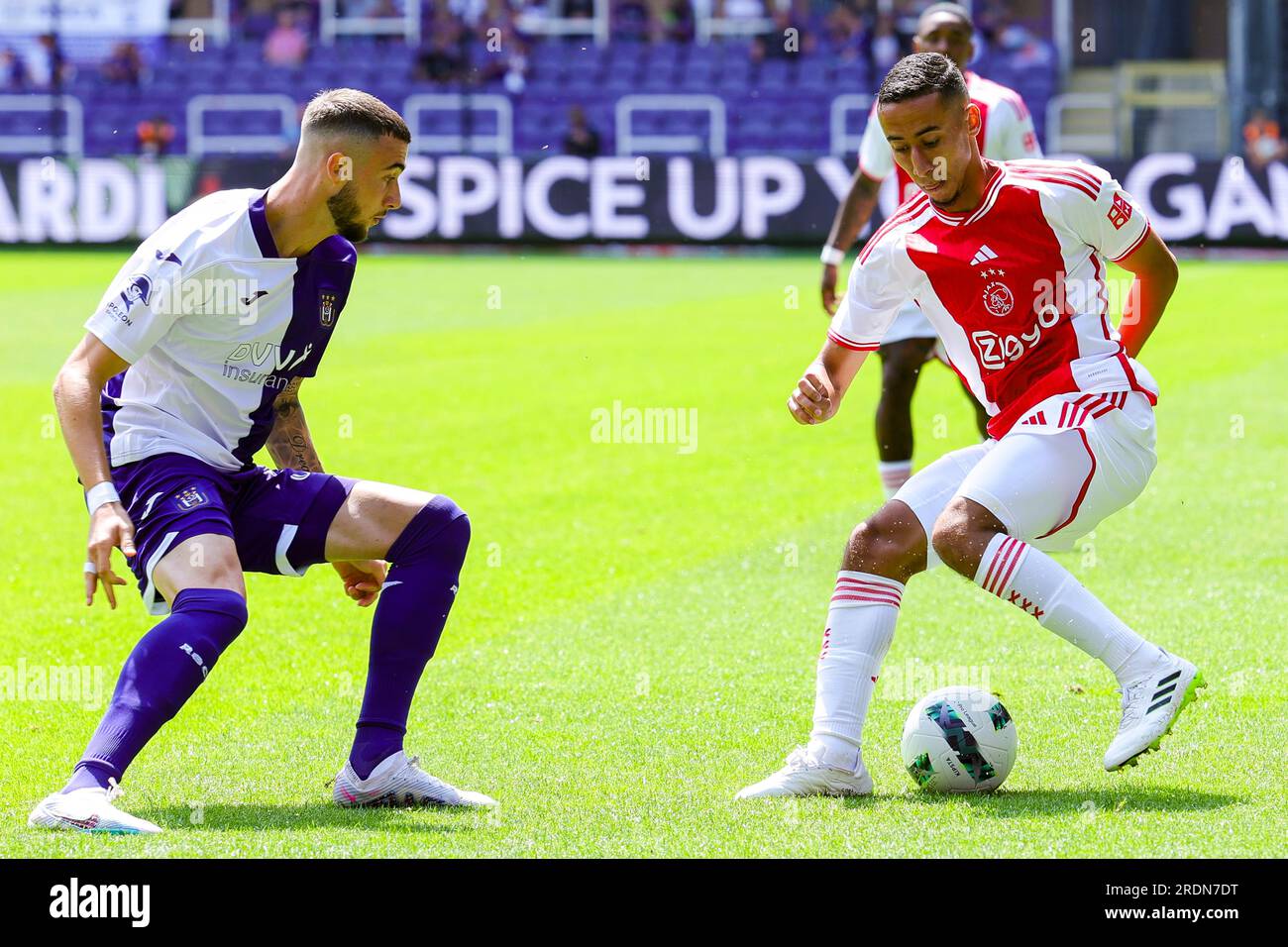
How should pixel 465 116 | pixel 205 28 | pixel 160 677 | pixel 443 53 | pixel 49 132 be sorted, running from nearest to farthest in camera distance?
pixel 160 677
pixel 465 116
pixel 49 132
pixel 443 53
pixel 205 28

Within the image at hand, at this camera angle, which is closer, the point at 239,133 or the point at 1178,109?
the point at 1178,109

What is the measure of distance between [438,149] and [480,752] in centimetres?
2351

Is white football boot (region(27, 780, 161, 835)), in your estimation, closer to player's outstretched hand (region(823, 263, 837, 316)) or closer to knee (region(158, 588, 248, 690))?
knee (region(158, 588, 248, 690))

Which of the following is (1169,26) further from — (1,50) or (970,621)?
(970,621)

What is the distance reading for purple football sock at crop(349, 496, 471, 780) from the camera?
4.85 metres

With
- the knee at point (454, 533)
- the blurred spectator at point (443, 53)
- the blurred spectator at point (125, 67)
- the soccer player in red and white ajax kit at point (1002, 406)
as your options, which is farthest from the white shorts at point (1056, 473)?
the blurred spectator at point (125, 67)

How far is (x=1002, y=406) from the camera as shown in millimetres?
5176

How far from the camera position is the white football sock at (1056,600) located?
15.5ft

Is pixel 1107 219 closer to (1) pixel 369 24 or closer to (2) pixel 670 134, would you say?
(2) pixel 670 134

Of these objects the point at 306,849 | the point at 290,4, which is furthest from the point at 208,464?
the point at 290,4

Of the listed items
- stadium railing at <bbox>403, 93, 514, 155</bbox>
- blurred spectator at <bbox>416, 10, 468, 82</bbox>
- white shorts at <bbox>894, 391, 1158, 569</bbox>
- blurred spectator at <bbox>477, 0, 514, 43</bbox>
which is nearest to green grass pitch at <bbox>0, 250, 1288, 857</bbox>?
white shorts at <bbox>894, 391, 1158, 569</bbox>

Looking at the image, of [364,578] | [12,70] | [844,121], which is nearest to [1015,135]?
[364,578]

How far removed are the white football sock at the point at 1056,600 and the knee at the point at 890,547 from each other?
266 millimetres

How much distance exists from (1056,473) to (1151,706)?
675 millimetres
